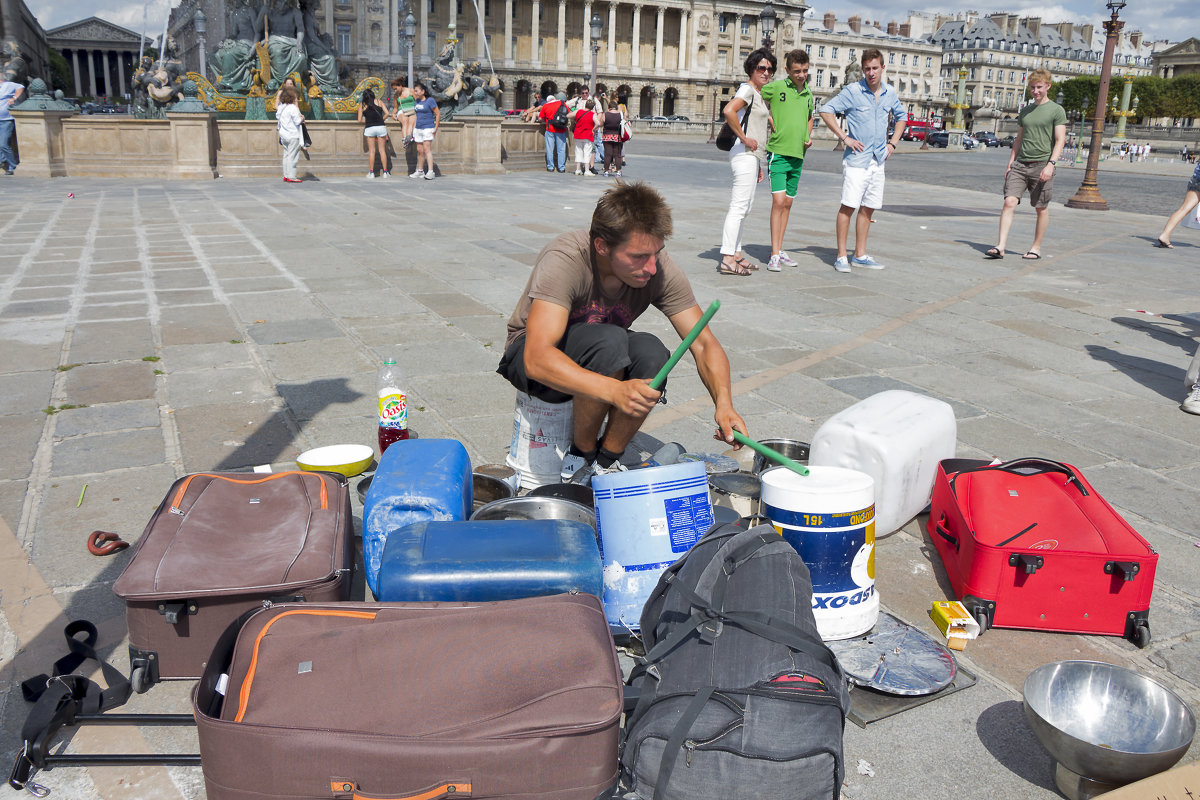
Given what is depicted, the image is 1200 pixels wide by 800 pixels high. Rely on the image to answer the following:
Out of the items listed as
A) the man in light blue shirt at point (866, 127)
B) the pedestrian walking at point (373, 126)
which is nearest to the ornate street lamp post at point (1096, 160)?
the man in light blue shirt at point (866, 127)

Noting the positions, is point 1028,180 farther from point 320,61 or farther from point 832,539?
point 320,61

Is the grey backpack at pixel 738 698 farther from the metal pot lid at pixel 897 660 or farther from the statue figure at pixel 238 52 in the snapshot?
the statue figure at pixel 238 52

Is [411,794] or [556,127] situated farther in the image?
[556,127]

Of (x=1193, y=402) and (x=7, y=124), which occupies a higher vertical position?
(x=7, y=124)

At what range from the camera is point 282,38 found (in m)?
22.7

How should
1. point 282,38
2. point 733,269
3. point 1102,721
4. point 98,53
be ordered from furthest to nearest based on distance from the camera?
point 98,53, point 282,38, point 733,269, point 1102,721

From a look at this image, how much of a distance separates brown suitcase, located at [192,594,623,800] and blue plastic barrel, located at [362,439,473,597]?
60 cm

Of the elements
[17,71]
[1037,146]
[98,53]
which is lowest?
[1037,146]

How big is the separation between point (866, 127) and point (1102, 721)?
22.0 feet

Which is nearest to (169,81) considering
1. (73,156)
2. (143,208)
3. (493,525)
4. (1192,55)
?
(73,156)

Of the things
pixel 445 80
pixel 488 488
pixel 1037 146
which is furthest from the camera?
pixel 445 80

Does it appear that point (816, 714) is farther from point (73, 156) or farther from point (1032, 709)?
point (73, 156)

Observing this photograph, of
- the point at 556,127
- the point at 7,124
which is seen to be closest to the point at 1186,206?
the point at 556,127

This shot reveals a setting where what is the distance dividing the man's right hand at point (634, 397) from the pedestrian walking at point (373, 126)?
52.5 ft
